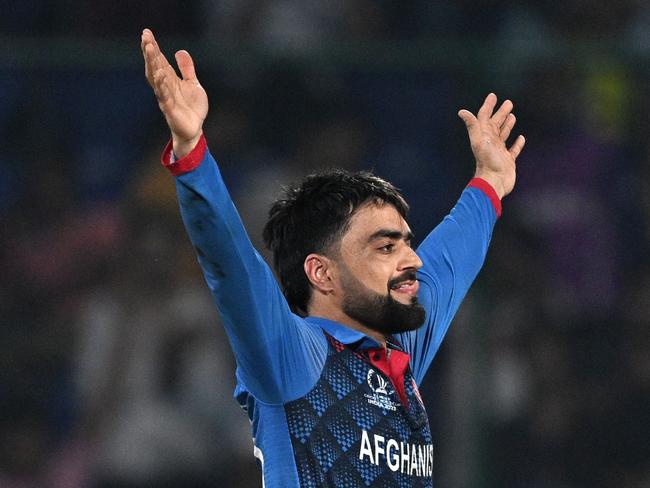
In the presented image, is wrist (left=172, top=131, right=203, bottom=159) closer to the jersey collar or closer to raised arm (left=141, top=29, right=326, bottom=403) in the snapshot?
raised arm (left=141, top=29, right=326, bottom=403)

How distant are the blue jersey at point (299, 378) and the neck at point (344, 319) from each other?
2.3 inches

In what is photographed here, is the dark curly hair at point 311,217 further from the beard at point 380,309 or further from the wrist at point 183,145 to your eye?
the wrist at point 183,145

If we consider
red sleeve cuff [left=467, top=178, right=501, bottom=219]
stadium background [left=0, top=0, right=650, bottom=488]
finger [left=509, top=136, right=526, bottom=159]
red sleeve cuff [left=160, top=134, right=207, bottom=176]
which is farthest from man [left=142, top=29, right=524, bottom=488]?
stadium background [left=0, top=0, right=650, bottom=488]

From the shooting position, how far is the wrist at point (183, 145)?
3.15 metres

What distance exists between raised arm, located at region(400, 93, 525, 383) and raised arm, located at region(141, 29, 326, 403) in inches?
28.2

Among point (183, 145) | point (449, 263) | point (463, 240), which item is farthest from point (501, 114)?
point (183, 145)

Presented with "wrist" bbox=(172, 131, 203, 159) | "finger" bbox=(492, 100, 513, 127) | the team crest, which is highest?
"finger" bbox=(492, 100, 513, 127)

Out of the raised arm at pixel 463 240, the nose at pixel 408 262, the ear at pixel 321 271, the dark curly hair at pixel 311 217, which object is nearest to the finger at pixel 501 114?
the raised arm at pixel 463 240

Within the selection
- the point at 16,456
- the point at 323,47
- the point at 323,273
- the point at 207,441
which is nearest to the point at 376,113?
the point at 323,47

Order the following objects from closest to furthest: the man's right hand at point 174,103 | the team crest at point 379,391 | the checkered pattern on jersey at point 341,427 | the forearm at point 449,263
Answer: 1. the man's right hand at point 174,103
2. the checkered pattern on jersey at point 341,427
3. the team crest at point 379,391
4. the forearm at point 449,263

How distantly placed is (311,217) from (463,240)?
0.75 meters

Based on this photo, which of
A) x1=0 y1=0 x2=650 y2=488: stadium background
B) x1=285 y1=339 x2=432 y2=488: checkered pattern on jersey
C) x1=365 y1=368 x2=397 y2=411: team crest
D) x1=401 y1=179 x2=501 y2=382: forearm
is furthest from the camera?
x1=0 y1=0 x2=650 y2=488: stadium background

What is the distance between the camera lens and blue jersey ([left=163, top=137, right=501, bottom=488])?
3.22 metres

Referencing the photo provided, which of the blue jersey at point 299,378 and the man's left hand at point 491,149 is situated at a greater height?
the man's left hand at point 491,149
